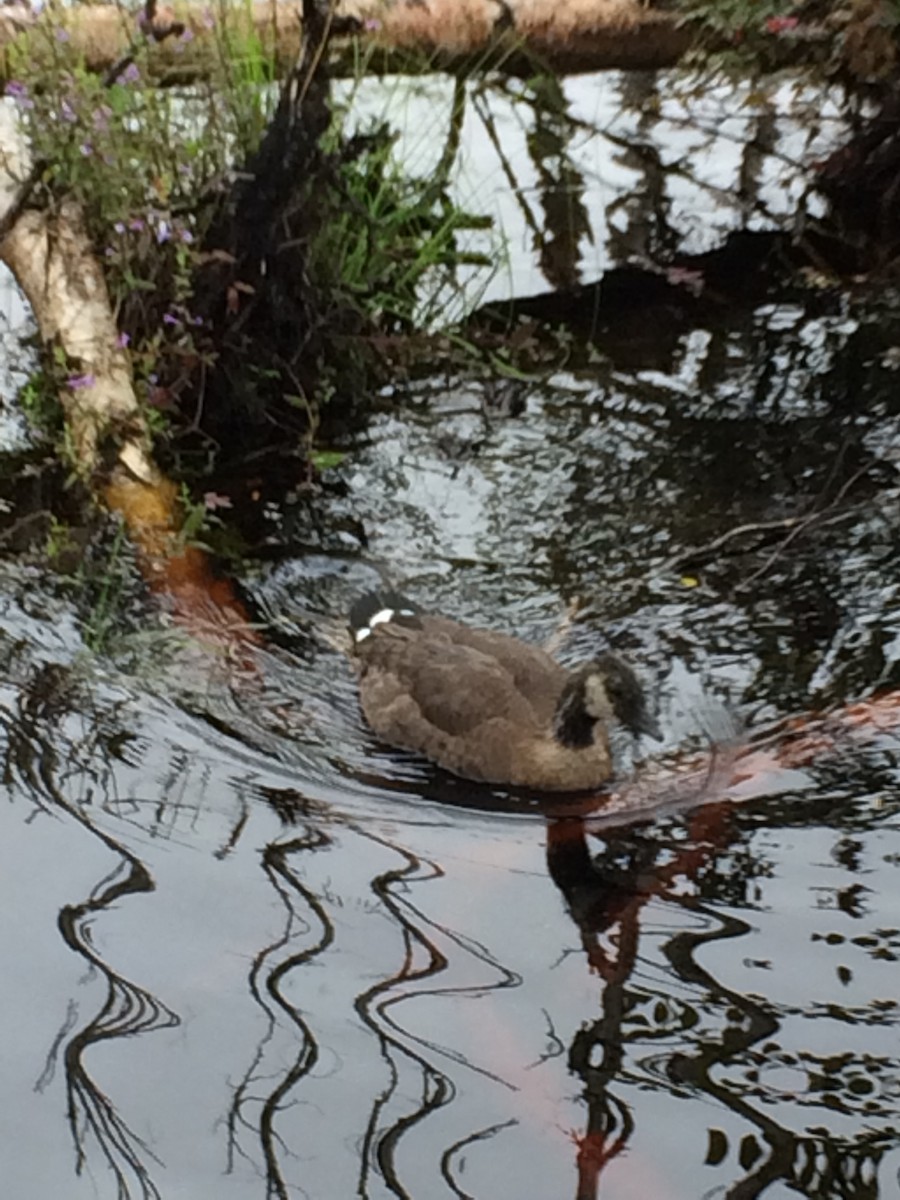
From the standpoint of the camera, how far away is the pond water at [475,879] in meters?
3.02

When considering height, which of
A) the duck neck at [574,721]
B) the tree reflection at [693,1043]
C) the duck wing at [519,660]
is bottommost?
the tree reflection at [693,1043]

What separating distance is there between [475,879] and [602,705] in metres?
0.76

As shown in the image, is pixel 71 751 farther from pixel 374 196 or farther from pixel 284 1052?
pixel 374 196

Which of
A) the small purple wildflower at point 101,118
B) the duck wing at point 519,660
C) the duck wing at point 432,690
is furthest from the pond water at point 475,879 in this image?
the small purple wildflower at point 101,118

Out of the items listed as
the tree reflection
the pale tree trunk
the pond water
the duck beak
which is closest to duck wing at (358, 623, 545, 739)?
the pond water

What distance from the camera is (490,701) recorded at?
4.54m

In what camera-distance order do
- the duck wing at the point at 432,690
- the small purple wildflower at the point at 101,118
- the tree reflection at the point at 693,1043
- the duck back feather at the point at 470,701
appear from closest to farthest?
the tree reflection at the point at 693,1043
the duck back feather at the point at 470,701
the duck wing at the point at 432,690
the small purple wildflower at the point at 101,118

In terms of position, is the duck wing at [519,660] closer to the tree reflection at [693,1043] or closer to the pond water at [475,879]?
the pond water at [475,879]

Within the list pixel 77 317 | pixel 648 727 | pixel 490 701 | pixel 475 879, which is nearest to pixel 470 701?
pixel 490 701

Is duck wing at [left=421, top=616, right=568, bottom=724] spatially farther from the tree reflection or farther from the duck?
the tree reflection

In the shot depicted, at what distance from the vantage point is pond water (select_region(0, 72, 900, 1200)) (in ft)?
9.89

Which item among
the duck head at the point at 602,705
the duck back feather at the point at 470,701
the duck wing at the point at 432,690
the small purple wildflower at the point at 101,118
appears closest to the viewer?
the duck head at the point at 602,705

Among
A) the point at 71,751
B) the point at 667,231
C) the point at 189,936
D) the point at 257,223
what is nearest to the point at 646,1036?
the point at 189,936

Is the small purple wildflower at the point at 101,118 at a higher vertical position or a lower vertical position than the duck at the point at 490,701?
higher
